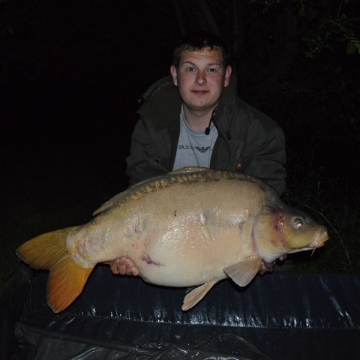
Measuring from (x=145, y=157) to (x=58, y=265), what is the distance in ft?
2.79

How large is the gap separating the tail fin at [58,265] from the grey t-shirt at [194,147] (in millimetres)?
868

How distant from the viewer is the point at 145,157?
2564mm

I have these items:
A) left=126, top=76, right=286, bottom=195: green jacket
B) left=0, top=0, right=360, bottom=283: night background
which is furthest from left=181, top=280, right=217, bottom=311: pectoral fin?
left=0, top=0, right=360, bottom=283: night background

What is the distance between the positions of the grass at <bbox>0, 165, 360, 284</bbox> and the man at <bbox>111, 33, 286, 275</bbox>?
23.5 inches

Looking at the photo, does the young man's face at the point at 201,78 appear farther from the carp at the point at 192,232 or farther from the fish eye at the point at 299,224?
the fish eye at the point at 299,224

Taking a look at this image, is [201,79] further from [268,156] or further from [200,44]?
[268,156]

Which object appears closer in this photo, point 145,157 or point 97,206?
point 145,157

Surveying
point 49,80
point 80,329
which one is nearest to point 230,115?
point 80,329

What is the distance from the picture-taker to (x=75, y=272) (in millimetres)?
1858

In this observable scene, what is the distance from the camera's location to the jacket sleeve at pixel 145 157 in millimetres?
2529

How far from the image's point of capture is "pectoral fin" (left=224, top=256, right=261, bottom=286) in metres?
1.75

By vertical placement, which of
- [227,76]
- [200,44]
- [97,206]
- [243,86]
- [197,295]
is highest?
[200,44]

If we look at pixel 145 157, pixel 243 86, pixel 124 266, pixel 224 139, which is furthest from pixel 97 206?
pixel 124 266

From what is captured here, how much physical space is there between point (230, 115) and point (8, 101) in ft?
40.9
